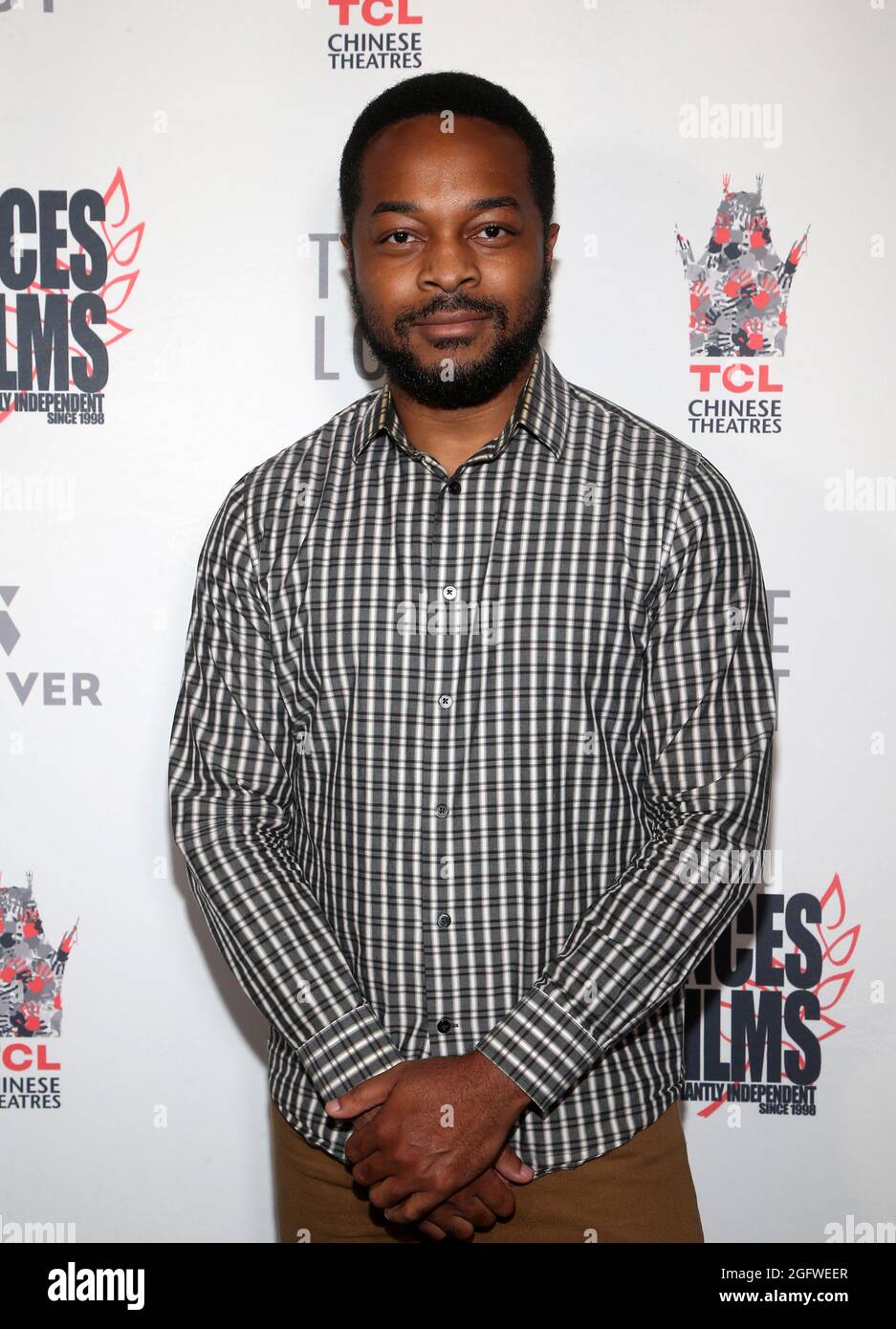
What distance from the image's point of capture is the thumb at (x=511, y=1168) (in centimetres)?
134

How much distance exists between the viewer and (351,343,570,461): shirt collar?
1.48 meters

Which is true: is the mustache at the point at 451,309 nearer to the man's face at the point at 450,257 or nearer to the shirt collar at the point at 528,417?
the man's face at the point at 450,257

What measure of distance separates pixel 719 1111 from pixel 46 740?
1.27m

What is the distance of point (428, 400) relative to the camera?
59.0 inches

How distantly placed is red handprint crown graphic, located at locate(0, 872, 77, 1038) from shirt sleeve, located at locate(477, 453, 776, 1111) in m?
0.96

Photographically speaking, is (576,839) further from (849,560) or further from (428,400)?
(849,560)

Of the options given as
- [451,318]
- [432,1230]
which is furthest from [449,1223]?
[451,318]

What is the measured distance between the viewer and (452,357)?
1.45 metres

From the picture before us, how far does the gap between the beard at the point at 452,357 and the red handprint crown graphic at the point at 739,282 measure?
1.44ft

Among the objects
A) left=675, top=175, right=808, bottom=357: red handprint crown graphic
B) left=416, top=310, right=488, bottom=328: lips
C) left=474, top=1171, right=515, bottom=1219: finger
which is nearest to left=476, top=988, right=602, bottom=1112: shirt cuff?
left=474, top=1171, right=515, bottom=1219: finger

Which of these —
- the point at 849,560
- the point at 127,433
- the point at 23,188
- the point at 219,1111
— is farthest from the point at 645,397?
the point at 219,1111

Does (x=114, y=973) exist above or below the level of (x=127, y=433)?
below

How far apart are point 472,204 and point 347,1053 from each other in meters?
1.02

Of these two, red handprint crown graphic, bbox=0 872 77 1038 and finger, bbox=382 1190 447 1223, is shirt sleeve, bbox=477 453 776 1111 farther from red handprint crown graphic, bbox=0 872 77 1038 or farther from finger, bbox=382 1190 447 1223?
red handprint crown graphic, bbox=0 872 77 1038
